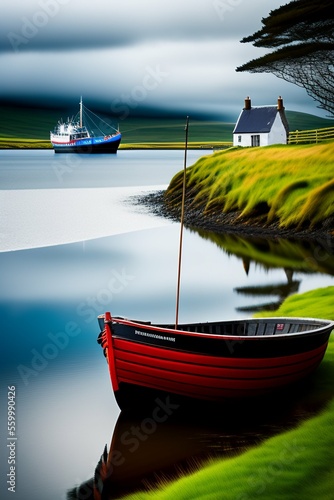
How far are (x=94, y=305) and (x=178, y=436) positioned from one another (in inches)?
493

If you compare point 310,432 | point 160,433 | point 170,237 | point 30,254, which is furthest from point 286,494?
point 170,237

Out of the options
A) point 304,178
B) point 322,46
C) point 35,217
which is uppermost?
point 322,46

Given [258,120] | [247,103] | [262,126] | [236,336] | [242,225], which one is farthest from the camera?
[247,103]

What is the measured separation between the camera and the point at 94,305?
1014 inches

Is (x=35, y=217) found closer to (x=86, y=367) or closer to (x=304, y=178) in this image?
(x=304, y=178)

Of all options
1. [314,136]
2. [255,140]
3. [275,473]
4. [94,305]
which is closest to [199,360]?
[275,473]

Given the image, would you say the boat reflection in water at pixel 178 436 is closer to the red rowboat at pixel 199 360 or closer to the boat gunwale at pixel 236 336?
the red rowboat at pixel 199 360

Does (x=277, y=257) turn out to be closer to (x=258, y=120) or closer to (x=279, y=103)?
(x=258, y=120)

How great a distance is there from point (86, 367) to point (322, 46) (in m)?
29.2

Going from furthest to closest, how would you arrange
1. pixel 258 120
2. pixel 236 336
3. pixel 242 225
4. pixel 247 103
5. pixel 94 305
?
pixel 247 103
pixel 258 120
pixel 242 225
pixel 94 305
pixel 236 336

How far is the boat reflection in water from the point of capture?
1212 cm

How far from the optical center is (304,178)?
44.2 m

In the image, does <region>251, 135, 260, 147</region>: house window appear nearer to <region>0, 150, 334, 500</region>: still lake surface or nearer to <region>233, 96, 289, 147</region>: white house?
<region>233, 96, 289, 147</region>: white house

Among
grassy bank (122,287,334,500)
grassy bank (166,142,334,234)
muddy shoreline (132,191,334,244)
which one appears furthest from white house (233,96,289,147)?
grassy bank (122,287,334,500)
